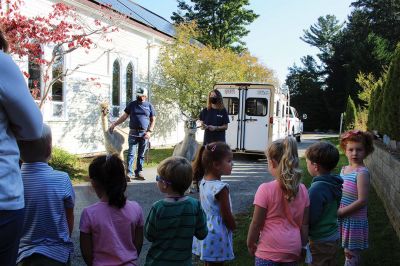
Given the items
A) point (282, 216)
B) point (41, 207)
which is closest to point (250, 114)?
point (282, 216)

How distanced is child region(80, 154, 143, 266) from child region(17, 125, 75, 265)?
16 cm

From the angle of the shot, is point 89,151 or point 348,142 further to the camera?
point 89,151

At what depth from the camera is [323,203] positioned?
10.4 ft

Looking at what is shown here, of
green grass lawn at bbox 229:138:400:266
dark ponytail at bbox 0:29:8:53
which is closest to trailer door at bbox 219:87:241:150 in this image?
green grass lawn at bbox 229:138:400:266

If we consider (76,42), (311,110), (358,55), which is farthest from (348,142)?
(311,110)

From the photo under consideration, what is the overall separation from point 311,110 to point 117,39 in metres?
45.6

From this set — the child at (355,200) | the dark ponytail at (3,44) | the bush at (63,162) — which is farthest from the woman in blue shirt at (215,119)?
the dark ponytail at (3,44)

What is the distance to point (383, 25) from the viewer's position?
5538cm

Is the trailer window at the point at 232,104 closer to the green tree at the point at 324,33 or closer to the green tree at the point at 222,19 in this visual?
the green tree at the point at 222,19

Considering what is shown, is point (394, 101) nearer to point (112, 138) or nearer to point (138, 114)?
point (138, 114)

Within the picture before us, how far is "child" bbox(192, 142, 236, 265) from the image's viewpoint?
3.21 m

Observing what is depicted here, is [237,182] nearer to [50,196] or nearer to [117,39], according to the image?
[50,196]

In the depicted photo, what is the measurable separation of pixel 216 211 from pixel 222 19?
44540 mm

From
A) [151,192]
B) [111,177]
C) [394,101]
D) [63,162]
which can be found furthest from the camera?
[63,162]
